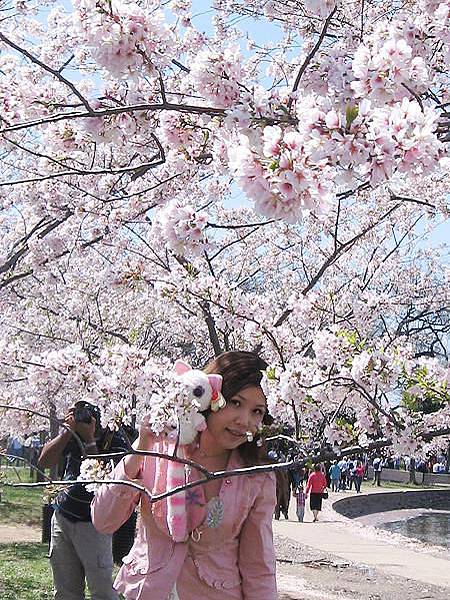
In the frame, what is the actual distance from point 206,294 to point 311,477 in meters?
10.7

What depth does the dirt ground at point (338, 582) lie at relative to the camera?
812 cm

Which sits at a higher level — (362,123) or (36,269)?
(36,269)

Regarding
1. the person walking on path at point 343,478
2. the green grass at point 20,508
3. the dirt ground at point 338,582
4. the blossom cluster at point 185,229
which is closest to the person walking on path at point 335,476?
the person walking on path at point 343,478

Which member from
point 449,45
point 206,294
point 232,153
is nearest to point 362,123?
point 232,153

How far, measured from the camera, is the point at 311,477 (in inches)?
645

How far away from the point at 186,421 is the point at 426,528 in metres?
18.7

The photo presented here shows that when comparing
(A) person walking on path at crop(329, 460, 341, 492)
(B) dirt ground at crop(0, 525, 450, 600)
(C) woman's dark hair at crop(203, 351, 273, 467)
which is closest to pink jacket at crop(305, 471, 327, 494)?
(B) dirt ground at crop(0, 525, 450, 600)

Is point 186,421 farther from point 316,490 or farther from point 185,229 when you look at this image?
point 316,490

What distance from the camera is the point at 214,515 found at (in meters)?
2.57

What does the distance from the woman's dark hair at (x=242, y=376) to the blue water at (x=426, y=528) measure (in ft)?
46.8

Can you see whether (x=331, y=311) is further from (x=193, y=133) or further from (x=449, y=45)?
(x=449, y=45)

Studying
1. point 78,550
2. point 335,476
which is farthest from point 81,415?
point 335,476

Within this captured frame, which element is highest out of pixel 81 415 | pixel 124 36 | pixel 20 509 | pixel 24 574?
pixel 124 36

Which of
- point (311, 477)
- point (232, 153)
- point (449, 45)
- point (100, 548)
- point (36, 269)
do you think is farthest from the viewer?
point (311, 477)
